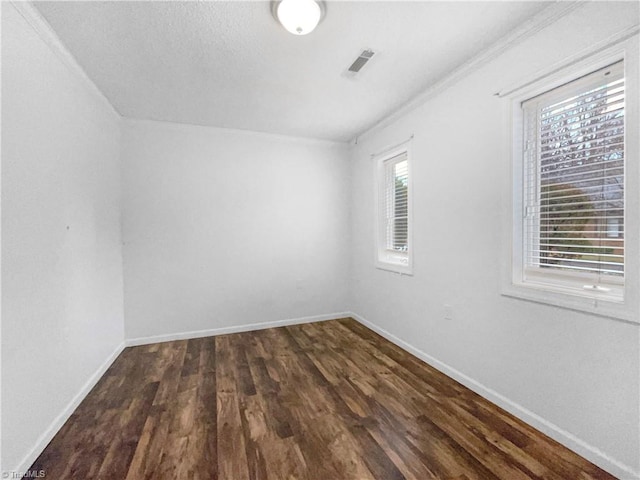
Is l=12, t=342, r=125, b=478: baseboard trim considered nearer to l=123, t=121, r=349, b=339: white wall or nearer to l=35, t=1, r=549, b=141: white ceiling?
l=123, t=121, r=349, b=339: white wall

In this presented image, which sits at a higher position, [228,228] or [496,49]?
[496,49]

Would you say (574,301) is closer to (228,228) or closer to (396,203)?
(396,203)

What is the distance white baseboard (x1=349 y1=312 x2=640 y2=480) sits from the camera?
142 centimetres

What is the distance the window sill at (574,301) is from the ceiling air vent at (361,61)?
1994mm

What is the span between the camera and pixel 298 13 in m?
1.61

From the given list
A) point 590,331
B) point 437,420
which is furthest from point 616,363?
point 437,420

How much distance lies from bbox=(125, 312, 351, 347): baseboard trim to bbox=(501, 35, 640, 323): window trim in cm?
258

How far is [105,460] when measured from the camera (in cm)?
157

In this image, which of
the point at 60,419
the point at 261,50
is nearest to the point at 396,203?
the point at 261,50

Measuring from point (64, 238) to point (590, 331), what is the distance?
3.44 metres

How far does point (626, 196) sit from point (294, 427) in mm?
2319

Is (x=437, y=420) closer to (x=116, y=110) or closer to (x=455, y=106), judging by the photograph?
(x=455, y=106)

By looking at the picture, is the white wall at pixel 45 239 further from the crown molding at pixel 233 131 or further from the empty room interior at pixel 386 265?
the crown molding at pixel 233 131

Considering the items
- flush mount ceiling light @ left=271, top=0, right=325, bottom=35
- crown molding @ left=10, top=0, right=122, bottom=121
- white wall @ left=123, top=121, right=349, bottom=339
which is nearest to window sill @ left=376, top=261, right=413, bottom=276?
white wall @ left=123, top=121, right=349, bottom=339
